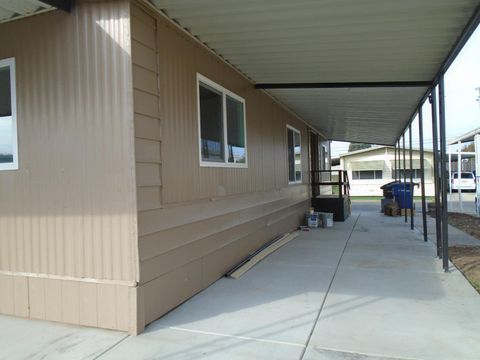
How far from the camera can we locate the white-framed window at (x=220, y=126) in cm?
486

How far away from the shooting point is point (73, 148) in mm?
3619

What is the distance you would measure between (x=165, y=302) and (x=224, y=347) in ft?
3.12

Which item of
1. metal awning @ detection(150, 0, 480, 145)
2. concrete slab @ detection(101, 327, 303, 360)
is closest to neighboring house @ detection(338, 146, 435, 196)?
metal awning @ detection(150, 0, 480, 145)

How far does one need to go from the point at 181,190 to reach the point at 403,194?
1011 centimetres

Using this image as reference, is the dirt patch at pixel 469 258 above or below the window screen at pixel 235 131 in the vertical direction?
below

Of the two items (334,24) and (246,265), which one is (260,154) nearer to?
(246,265)

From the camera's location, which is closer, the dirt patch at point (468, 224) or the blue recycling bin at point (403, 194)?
the dirt patch at point (468, 224)

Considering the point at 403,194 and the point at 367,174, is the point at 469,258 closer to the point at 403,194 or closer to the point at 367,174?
the point at 403,194

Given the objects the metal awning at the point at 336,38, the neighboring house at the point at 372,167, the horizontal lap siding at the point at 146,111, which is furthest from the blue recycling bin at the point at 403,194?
the neighboring house at the point at 372,167

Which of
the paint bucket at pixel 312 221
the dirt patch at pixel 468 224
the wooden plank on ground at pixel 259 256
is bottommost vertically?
the dirt patch at pixel 468 224

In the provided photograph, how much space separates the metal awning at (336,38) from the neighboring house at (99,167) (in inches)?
23.2

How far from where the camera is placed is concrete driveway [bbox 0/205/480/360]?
3.06 metres

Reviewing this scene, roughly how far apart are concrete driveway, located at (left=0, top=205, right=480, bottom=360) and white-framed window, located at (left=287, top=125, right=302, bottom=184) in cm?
409

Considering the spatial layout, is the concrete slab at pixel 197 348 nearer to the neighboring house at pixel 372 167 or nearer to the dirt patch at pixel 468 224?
the dirt patch at pixel 468 224
